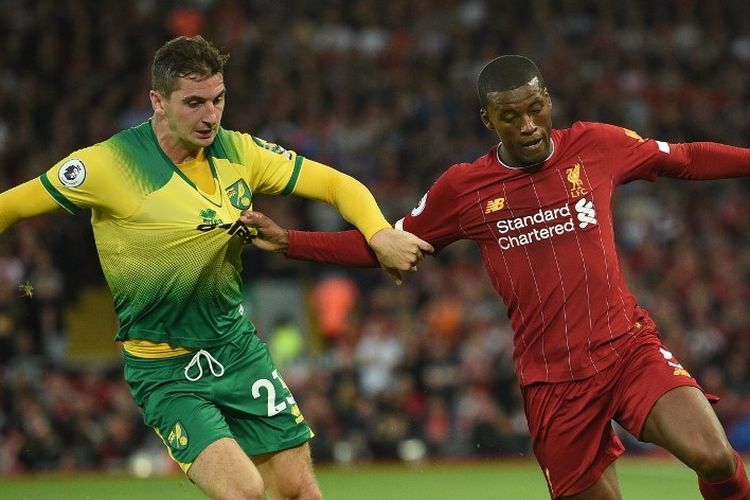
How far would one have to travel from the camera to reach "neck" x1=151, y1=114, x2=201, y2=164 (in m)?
6.19

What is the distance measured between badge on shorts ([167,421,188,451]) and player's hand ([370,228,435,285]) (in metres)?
1.26

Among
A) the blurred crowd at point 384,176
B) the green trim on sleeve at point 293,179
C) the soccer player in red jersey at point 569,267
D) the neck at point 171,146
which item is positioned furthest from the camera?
the blurred crowd at point 384,176

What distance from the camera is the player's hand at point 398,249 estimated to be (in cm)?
621

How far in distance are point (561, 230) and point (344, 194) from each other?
1.08 meters

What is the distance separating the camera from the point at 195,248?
6.13 m

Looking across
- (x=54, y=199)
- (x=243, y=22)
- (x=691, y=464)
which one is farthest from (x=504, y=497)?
(x=243, y=22)

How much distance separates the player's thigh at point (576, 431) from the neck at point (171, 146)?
2.04 m

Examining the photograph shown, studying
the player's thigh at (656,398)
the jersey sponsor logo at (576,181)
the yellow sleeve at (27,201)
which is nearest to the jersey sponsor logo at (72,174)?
the yellow sleeve at (27,201)

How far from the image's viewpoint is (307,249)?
6.57 m

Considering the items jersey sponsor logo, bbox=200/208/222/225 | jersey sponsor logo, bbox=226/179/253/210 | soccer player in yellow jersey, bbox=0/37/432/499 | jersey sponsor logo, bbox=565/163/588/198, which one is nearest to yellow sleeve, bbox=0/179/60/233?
soccer player in yellow jersey, bbox=0/37/432/499

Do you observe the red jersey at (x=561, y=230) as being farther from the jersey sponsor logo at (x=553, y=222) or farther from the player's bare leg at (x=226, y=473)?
the player's bare leg at (x=226, y=473)

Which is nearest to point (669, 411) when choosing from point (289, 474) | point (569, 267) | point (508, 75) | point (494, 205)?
point (569, 267)

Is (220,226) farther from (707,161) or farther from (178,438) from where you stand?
(707,161)

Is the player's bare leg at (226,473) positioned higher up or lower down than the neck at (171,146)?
lower down
